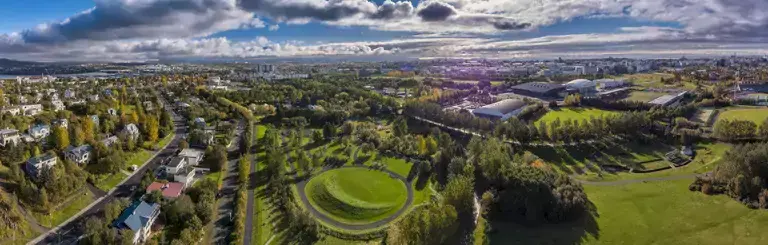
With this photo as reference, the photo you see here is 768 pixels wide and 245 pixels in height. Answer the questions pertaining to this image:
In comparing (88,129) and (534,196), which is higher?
(88,129)

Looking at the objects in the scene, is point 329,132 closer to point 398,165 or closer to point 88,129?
point 398,165

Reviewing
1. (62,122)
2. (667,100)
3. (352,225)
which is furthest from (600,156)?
(62,122)

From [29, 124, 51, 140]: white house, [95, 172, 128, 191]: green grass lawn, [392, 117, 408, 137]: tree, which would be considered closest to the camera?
[95, 172, 128, 191]: green grass lawn

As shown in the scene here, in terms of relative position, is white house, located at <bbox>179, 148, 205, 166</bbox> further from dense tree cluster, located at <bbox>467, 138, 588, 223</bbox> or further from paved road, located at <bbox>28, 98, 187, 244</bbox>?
dense tree cluster, located at <bbox>467, 138, 588, 223</bbox>

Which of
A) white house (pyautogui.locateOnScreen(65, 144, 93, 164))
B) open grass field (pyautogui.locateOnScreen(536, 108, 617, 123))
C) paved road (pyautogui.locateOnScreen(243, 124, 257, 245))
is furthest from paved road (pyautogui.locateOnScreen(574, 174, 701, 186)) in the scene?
white house (pyautogui.locateOnScreen(65, 144, 93, 164))

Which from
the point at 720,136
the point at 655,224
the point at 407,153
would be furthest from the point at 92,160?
the point at 720,136

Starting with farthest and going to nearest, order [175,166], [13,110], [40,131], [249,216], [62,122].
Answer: [13,110]
[62,122]
[40,131]
[175,166]
[249,216]

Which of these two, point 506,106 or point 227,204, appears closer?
point 227,204
